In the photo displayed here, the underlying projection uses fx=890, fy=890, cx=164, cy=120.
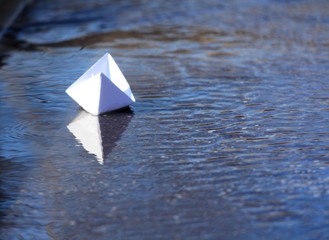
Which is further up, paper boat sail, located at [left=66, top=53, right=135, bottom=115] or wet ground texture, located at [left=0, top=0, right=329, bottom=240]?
paper boat sail, located at [left=66, top=53, right=135, bottom=115]

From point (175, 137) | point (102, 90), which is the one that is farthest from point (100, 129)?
point (175, 137)

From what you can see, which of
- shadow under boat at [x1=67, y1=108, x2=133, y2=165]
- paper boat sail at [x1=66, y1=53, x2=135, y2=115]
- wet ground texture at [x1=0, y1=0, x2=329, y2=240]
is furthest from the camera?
paper boat sail at [x1=66, y1=53, x2=135, y2=115]

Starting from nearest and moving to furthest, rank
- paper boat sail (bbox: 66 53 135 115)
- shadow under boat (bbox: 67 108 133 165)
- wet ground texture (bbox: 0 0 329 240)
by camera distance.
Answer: wet ground texture (bbox: 0 0 329 240)
shadow under boat (bbox: 67 108 133 165)
paper boat sail (bbox: 66 53 135 115)

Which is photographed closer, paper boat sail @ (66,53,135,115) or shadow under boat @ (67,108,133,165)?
shadow under boat @ (67,108,133,165)

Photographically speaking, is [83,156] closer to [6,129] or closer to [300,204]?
[6,129]

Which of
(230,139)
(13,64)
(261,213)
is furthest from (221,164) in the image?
(13,64)

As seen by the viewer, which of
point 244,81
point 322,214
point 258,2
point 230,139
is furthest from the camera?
point 258,2

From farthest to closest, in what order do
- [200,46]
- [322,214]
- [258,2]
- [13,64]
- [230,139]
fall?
[258,2] < [200,46] < [13,64] < [230,139] < [322,214]
